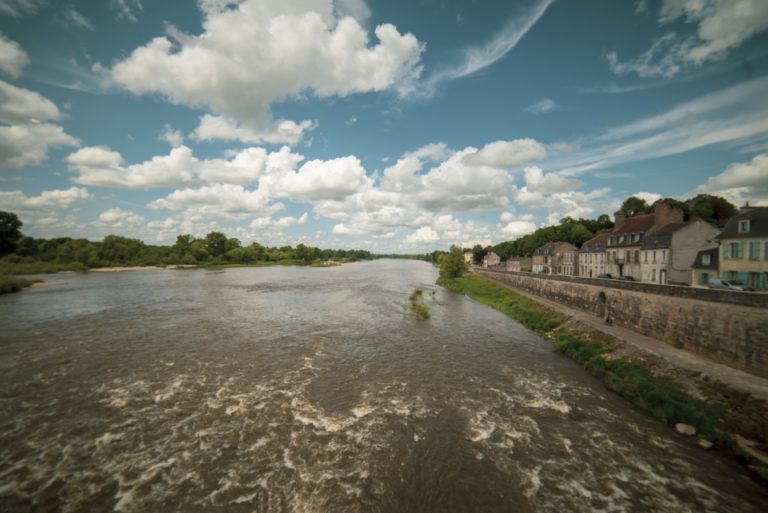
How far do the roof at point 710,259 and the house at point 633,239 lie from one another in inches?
124

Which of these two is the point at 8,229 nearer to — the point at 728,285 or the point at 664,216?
the point at 728,285

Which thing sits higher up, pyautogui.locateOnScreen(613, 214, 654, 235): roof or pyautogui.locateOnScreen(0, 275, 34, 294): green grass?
pyautogui.locateOnScreen(613, 214, 654, 235): roof

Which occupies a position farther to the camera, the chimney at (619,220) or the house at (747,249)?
the chimney at (619,220)

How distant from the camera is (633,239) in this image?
35812 mm

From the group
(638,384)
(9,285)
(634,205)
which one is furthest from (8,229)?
(634,205)

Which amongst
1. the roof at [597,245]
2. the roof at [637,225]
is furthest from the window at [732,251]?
the roof at [597,245]

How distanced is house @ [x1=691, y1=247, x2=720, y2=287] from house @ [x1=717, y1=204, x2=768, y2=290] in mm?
3031

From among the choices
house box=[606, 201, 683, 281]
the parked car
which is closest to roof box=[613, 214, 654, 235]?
house box=[606, 201, 683, 281]

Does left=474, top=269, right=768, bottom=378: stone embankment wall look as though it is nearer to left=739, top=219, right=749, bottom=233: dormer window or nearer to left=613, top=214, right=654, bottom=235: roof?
left=739, top=219, right=749, bottom=233: dormer window

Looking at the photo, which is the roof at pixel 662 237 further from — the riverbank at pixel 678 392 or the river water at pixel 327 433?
the river water at pixel 327 433

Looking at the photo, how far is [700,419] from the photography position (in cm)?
1091

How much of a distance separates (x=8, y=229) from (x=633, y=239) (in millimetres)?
110264

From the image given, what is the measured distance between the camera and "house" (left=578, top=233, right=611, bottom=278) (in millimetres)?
43125

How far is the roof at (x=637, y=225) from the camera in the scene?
1383 inches
